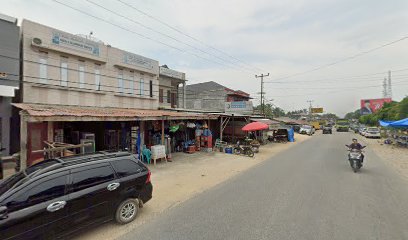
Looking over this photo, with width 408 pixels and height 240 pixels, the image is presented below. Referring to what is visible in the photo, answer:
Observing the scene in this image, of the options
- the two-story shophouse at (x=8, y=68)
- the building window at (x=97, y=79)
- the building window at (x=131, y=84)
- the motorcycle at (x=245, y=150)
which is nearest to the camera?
the two-story shophouse at (x=8, y=68)

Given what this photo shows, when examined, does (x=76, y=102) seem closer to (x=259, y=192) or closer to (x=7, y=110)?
(x=7, y=110)

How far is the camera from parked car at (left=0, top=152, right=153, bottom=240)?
12.2 ft

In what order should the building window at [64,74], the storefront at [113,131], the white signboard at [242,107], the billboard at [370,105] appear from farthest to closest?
1. the billboard at [370,105]
2. the white signboard at [242,107]
3. the building window at [64,74]
4. the storefront at [113,131]

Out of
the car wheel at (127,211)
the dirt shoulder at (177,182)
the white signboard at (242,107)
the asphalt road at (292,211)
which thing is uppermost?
the white signboard at (242,107)

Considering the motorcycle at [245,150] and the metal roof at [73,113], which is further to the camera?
the motorcycle at [245,150]

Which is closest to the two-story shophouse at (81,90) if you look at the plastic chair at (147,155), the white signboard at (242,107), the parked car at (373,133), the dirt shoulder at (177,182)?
the plastic chair at (147,155)

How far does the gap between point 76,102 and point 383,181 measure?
1592cm

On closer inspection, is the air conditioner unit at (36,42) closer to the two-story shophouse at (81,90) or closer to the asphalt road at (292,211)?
the two-story shophouse at (81,90)

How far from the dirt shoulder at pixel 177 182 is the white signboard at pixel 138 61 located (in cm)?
795

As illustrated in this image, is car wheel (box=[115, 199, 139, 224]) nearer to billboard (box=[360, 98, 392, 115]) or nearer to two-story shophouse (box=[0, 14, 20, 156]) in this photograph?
two-story shophouse (box=[0, 14, 20, 156])

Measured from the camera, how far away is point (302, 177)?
30.4 ft

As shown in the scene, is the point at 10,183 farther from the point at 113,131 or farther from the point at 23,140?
the point at 113,131

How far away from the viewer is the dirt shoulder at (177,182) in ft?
16.2

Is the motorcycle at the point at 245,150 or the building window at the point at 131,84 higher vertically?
the building window at the point at 131,84
